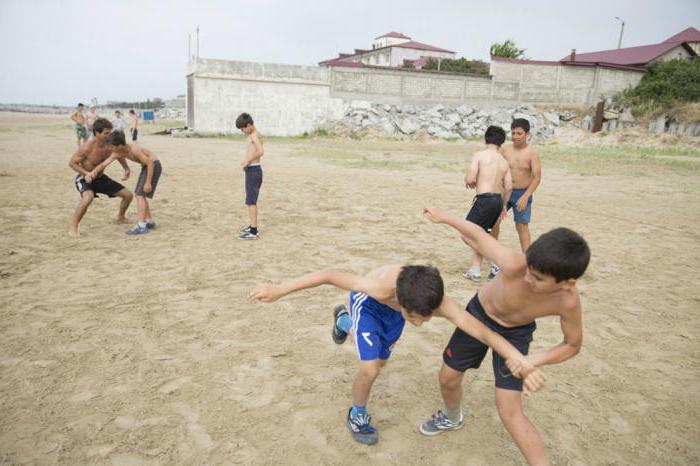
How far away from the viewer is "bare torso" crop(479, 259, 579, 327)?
2.19m

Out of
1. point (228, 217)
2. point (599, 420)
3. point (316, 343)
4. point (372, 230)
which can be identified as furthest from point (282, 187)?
point (599, 420)

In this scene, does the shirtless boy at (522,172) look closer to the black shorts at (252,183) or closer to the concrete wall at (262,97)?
the black shorts at (252,183)

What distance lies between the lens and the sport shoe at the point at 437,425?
110 inches

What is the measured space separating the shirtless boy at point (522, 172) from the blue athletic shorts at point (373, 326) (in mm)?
3310

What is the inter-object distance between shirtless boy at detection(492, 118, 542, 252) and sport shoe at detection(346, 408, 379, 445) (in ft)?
11.7

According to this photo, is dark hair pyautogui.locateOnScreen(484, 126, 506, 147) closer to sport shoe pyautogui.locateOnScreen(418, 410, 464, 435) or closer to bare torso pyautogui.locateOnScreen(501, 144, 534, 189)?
bare torso pyautogui.locateOnScreen(501, 144, 534, 189)

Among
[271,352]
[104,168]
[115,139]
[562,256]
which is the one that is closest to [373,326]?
[562,256]

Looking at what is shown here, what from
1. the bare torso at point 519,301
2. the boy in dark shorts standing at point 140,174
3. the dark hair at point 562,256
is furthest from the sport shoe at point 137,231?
the dark hair at point 562,256

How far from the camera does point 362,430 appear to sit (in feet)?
8.95

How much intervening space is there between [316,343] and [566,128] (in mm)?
29711

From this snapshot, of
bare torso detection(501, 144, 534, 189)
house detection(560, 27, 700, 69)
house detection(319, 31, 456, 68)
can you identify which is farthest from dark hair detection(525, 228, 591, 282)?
house detection(319, 31, 456, 68)

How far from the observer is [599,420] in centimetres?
296

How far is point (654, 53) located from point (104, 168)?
41687mm

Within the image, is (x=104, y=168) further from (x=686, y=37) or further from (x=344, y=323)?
(x=686, y=37)
